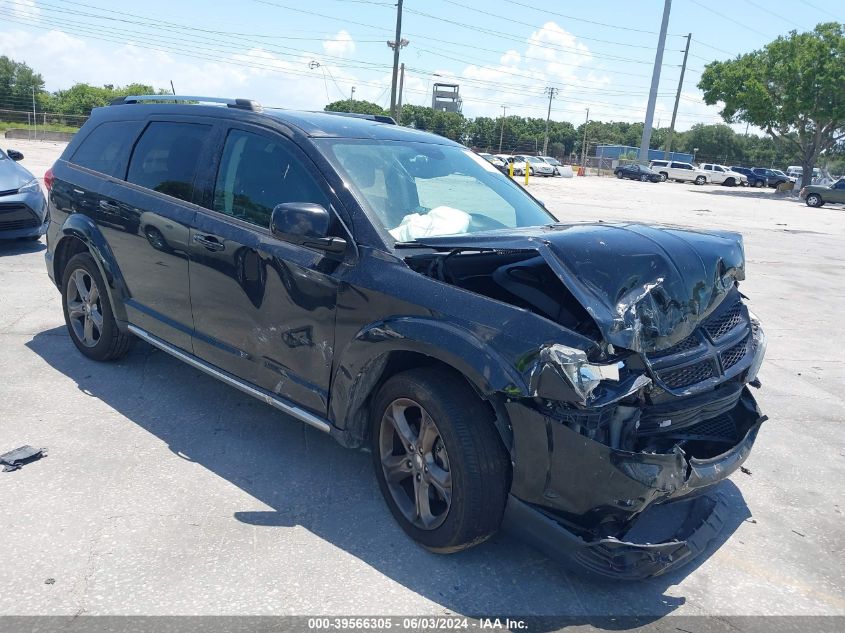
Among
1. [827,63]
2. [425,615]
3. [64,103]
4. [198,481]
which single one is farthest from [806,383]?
[64,103]

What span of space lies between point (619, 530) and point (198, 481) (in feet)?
7.27

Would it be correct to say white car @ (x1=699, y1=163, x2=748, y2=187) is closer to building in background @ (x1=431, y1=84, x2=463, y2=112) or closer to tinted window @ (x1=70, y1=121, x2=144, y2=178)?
building in background @ (x1=431, y1=84, x2=463, y2=112)

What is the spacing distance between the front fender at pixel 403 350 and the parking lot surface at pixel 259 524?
1.85ft

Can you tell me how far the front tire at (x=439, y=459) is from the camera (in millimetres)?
2846

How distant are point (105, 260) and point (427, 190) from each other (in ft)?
7.86

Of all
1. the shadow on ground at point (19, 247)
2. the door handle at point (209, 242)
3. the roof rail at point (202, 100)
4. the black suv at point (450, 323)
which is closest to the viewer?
the black suv at point (450, 323)

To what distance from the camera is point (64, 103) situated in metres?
68.6

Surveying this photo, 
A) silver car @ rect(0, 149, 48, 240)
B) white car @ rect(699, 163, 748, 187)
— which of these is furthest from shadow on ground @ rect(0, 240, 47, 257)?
white car @ rect(699, 163, 748, 187)

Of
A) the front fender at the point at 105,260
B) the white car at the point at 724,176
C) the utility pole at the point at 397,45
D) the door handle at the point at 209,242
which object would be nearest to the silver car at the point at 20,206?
the front fender at the point at 105,260

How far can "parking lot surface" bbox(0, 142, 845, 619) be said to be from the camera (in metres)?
2.87

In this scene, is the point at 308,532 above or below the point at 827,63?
below

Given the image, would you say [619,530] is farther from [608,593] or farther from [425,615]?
[425,615]

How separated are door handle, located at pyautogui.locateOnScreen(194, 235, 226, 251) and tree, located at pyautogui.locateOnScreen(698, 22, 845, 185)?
49.0 meters

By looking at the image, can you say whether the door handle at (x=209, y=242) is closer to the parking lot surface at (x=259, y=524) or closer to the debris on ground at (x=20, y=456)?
the parking lot surface at (x=259, y=524)
